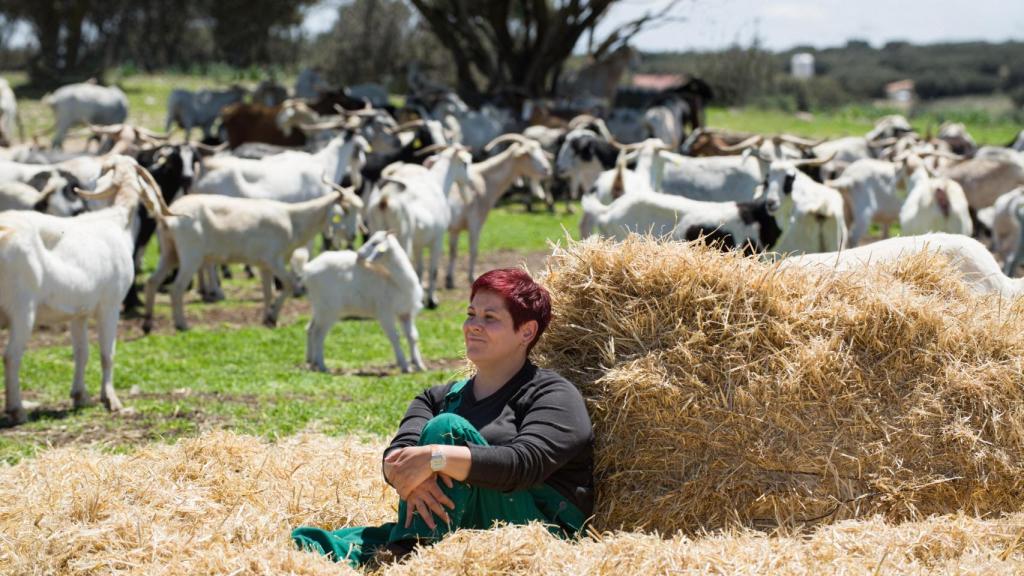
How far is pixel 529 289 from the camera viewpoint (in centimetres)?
495

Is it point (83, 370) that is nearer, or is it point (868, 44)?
point (83, 370)

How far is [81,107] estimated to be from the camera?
26547 mm

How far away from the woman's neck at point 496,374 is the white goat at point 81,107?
23.2 metres

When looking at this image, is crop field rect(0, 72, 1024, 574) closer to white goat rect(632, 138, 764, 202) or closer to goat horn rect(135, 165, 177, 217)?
goat horn rect(135, 165, 177, 217)

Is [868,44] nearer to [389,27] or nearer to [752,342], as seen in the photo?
[389,27]

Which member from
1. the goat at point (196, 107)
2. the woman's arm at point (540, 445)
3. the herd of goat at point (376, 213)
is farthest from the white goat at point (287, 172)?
the goat at point (196, 107)

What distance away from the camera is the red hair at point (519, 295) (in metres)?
4.88

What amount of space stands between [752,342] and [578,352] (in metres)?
0.80

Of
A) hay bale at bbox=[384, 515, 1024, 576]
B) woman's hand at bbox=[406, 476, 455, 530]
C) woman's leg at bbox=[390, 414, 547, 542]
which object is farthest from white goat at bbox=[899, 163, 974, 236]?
woman's hand at bbox=[406, 476, 455, 530]

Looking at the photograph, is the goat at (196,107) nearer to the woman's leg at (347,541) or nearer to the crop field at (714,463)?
the crop field at (714,463)

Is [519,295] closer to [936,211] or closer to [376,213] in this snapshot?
[376,213]

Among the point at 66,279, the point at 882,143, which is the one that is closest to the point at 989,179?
the point at 882,143

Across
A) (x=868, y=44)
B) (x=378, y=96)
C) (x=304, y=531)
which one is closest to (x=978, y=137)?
(x=378, y=96)

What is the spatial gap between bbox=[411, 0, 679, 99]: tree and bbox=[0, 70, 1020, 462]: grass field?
2021 centimetres
